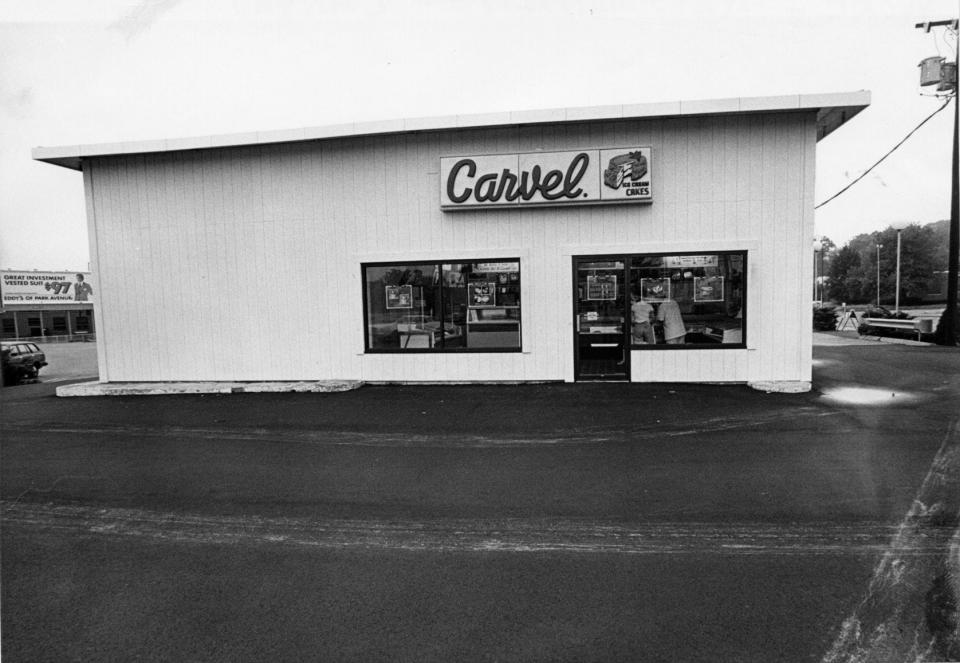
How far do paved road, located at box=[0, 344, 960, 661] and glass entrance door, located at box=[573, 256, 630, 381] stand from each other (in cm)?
228

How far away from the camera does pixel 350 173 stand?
10.8 m

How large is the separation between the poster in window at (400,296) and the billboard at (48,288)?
41874 millimetres

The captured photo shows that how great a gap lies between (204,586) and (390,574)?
1166mm

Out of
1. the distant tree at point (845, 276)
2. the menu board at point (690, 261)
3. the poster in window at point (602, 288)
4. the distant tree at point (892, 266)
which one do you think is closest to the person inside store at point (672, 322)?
the menu board at point (690, 261)

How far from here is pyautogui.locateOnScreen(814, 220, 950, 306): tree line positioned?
77250mm

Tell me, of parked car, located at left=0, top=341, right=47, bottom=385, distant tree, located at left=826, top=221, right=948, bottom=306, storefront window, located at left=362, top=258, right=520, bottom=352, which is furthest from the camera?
distant tree, located at left=826, top=221, right=948, bottom=306

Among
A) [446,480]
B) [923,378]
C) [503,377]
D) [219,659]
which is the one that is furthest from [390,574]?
[923,378]

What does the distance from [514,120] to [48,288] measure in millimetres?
49858

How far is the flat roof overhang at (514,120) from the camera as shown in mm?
9102

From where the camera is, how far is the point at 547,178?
10.1 m

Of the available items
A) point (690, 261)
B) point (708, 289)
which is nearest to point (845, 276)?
point (708, 289)

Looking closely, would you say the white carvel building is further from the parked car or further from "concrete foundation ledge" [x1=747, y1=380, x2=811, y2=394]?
the parked car

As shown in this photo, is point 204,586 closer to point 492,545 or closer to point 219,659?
point 219,659

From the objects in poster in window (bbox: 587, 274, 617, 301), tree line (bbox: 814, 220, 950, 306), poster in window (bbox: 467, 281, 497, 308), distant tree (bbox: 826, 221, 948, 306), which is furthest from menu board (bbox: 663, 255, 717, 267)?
distant tree (bbox: 826, 221, 948, 306)
